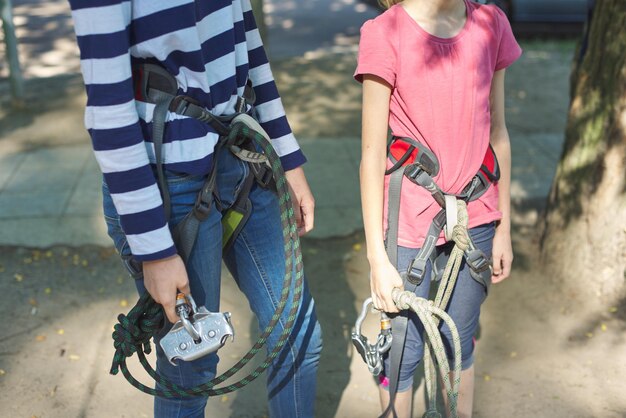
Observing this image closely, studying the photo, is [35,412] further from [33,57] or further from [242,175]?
[33,57]

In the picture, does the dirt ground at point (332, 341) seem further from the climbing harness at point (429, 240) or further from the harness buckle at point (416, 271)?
the harness buckle at point (416, 271)

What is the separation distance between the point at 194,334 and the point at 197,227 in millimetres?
270

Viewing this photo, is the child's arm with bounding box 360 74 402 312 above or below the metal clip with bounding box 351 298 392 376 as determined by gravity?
above

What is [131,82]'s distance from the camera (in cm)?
164

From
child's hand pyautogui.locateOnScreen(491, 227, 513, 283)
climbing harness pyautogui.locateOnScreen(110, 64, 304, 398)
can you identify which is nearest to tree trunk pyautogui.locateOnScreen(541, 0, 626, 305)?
child's hand pyautogui.locateOnScreen(491, 227, 513, 283)

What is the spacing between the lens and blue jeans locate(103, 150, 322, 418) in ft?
6.22

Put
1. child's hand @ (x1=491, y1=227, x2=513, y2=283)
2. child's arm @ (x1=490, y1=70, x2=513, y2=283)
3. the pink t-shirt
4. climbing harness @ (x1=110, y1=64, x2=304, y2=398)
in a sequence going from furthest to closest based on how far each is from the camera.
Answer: child's hand @ (x1=491, y1=227, x2=513, y2=283)
child's arm @ (x1=490, y1=70, x2=513, y2=283)
the pink t-shirt
climbing harness @ (x1=110, y1=64, x2=304, y2=398)

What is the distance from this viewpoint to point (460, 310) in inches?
91.4

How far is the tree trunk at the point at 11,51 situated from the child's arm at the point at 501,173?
5076mm

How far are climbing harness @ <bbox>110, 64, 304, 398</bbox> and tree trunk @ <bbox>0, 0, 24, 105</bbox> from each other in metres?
4.83

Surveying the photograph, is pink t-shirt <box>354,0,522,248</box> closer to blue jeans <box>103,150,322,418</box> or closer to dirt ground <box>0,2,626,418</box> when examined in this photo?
blue jeans <box>103,150,322,418</box>

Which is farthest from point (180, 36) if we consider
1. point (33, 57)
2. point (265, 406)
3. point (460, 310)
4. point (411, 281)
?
point (33, 57)

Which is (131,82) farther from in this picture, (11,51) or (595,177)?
(11,51)

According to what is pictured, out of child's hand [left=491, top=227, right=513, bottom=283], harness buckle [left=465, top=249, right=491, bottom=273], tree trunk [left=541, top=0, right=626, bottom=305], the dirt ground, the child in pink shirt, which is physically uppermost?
the child in pink shirt
